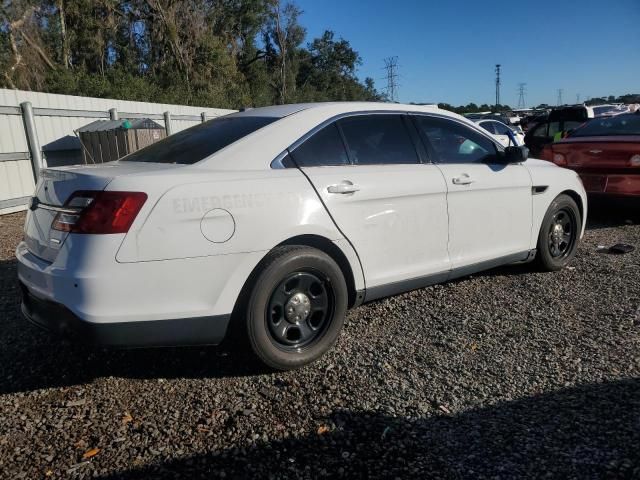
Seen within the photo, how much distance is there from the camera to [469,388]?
291 centimetres

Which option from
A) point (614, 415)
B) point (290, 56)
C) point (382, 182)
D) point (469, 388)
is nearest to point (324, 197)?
point (382, 182)

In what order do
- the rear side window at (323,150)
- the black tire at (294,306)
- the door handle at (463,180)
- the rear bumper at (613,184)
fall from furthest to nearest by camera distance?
1. the rear bumper at (613,184)
2. the door handle at (463,180)
3. the rear side window at (323,150)
4. the black tire at (294,306)

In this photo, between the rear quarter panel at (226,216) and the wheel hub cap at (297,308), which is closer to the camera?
the rear quarter panel at (226,216)

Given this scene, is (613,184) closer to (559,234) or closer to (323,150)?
(559,234)

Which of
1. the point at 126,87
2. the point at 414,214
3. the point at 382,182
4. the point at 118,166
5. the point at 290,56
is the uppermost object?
the point at 290,56

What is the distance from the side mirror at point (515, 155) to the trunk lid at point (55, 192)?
2784 mm

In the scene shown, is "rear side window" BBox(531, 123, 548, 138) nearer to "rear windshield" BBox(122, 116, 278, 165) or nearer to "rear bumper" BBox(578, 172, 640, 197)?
"rear bumper" BBox(578, 172, 640, 197)

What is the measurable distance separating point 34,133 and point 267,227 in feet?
26.5

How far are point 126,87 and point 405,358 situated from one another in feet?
80.2

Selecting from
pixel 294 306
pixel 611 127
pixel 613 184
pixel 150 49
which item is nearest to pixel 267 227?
pixel 294 306

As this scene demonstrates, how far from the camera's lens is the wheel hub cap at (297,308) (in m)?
3.09

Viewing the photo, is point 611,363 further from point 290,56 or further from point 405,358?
point 290,56

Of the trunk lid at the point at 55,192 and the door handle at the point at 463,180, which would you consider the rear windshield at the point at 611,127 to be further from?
the trunk lid at the point at 55,192

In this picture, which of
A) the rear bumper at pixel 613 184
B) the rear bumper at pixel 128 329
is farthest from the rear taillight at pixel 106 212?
the rear bumper at pixel 613 184
